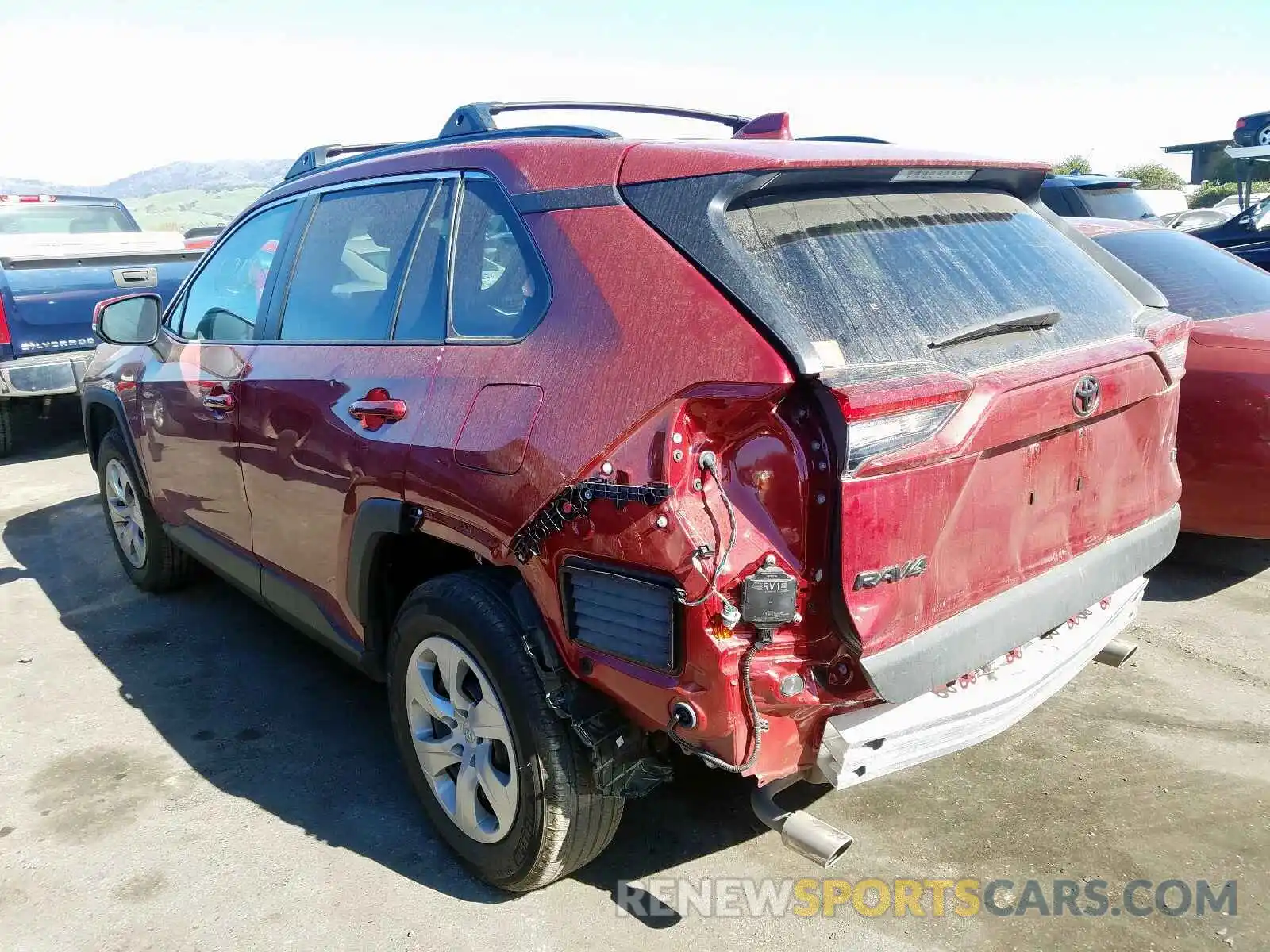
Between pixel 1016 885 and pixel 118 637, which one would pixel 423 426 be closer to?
pixel 1016 885

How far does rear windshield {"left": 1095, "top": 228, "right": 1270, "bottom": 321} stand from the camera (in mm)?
4512

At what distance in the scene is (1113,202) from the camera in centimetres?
957

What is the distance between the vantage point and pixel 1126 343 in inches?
102

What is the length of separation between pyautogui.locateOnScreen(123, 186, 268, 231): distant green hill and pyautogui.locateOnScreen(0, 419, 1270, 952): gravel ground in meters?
14.5

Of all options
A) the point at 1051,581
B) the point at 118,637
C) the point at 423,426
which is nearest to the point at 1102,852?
the point at 1051,581

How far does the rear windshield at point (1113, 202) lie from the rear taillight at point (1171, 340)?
7.16m

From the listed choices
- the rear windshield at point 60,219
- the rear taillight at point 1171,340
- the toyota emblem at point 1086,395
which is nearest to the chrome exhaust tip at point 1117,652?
the rear taillight at point 1171,340

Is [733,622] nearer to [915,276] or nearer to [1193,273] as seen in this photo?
[915,276]

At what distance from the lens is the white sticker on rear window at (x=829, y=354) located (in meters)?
1.98

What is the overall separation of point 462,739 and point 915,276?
1.68m

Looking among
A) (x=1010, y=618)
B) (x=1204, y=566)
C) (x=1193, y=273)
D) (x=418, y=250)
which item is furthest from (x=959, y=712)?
(x=1193, y=273)

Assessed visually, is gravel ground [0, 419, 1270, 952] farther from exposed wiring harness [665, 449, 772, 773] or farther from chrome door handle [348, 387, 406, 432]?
chrome door handle [348, 387, 406, 432]

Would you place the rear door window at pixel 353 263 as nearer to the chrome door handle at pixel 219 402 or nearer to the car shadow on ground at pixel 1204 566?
the chrome door handle at pixel 219 402

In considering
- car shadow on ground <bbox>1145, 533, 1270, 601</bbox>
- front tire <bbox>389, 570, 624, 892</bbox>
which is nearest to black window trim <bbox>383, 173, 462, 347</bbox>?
front tire <bbox>389, 570, 624, 892</bbox>
